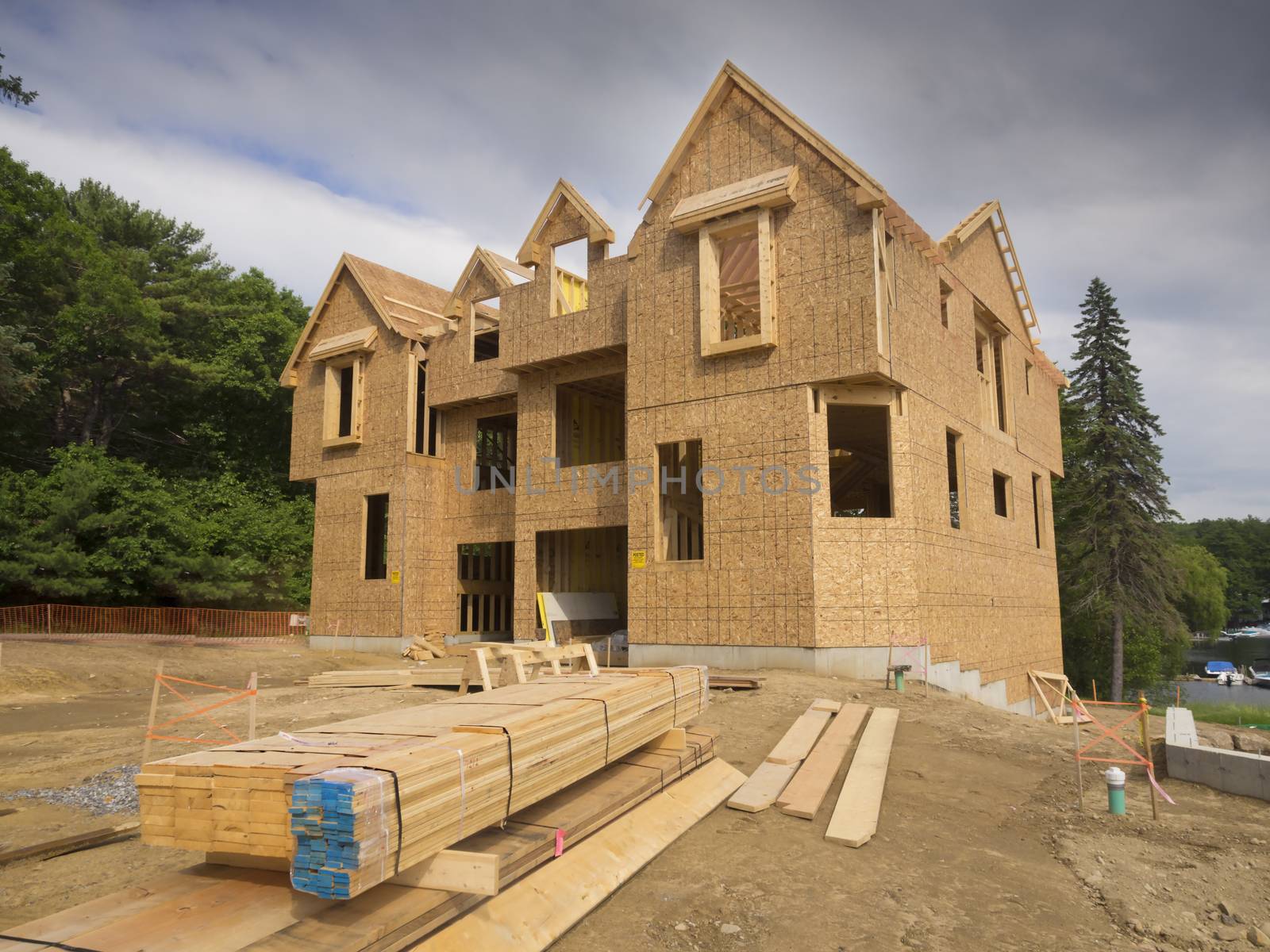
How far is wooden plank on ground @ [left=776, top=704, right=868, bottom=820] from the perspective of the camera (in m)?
7.96

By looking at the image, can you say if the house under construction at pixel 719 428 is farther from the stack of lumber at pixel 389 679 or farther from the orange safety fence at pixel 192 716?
the orange safety fence at pixel 192 716

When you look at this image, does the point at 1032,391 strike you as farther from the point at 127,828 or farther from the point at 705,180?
the point at 127,828

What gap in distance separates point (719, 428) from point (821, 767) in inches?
378

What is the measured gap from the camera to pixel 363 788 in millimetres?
3760

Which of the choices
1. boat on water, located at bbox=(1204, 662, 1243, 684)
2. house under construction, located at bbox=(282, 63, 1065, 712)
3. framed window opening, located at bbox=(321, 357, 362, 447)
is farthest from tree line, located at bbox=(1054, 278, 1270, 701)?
framed window opening, located at bbox=(321, 357, 362, 447)

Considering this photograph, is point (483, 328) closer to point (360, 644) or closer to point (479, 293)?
point (479, 293)

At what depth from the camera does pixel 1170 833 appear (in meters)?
7.71

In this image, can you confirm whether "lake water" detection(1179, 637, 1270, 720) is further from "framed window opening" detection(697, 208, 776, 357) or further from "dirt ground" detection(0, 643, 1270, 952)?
"dirt ground" detection(0, 643, 1270, 952)

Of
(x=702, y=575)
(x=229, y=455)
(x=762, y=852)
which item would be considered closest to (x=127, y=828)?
(x=762, y=852)

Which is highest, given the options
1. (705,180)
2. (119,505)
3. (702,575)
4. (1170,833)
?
(705,180)

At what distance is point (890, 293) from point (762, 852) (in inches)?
522

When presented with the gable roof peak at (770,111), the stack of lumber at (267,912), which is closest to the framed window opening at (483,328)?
the gable roof peak at (770,111)

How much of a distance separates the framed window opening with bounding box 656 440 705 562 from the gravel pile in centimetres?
1113

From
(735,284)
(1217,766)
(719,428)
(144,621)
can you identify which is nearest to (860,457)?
(735,284)
